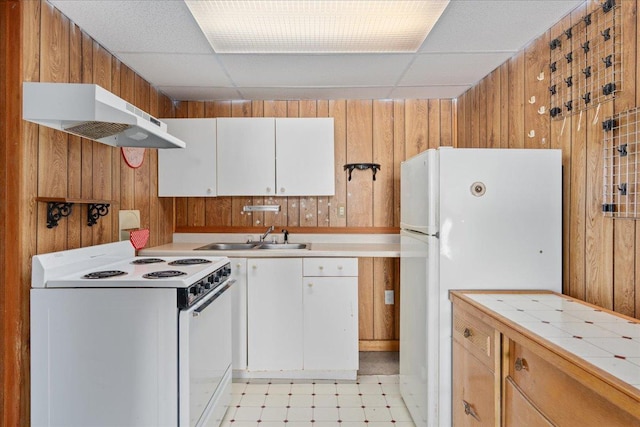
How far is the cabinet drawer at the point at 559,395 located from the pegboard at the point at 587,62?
1.16 meters

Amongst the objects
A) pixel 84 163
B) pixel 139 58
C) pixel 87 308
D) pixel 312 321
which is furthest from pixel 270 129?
pixel 87 308

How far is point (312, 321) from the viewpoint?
8.30ft

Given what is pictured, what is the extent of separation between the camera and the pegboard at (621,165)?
1.35 metres

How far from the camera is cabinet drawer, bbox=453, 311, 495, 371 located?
137 cm

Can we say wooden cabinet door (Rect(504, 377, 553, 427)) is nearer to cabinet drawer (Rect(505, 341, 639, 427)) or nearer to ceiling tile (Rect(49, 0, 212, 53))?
cabinet drawer (Rect(505, 341, 639, 427))

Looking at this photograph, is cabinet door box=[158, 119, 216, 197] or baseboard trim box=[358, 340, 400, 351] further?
baseboard trim box=[358, 340, 400, 351]

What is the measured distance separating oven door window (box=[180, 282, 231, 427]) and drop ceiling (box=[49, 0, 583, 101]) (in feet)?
4.91

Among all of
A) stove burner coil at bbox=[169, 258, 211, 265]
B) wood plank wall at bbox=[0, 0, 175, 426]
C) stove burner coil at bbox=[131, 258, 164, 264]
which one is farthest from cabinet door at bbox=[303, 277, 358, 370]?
wood plank wall at bbox=[0, 0, 175, 426]

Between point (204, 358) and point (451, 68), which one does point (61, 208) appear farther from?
point (451, 68)

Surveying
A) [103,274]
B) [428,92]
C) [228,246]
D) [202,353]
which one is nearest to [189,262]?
[103,274]

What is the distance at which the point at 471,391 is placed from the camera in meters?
1.52

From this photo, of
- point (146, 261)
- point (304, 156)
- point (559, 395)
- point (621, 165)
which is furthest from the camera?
point (304, 156)

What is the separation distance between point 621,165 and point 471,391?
1.13 m

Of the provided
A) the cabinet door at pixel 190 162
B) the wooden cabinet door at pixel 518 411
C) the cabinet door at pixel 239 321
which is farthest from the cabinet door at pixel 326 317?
the wooden cabinet door at pixel 518 411
